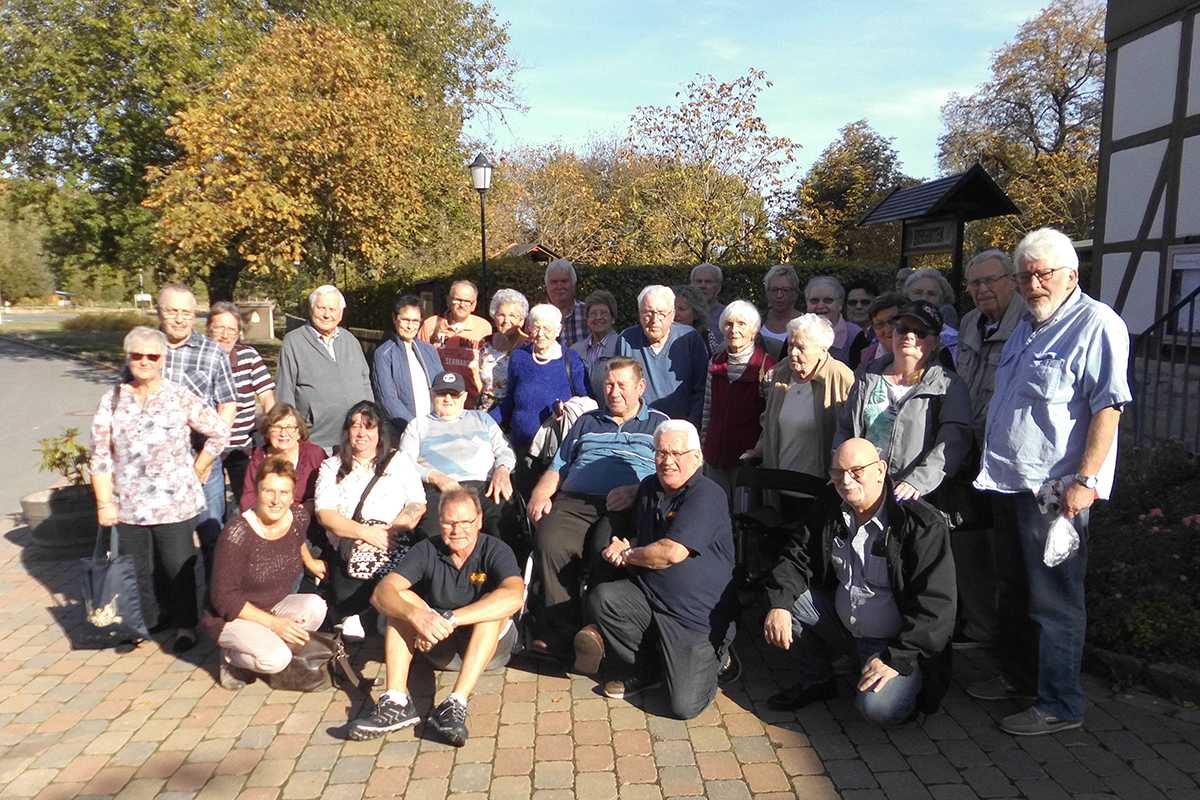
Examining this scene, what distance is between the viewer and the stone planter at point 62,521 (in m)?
6.07

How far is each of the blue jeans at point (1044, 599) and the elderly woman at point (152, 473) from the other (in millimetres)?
3978

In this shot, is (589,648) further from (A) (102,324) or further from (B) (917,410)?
(A) (102,324)

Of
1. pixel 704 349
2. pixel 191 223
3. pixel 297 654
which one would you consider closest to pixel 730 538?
pixel 704 349

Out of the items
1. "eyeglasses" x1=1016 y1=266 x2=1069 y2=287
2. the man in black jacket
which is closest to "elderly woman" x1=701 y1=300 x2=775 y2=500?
the man in black jacket

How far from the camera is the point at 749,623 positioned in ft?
15.8

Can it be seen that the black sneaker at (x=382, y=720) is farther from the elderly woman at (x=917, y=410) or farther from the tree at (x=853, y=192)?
the tree at (x=853, y=192)

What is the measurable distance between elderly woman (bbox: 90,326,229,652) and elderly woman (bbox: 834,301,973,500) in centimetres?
343

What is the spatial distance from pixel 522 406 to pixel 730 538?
5.36 ft

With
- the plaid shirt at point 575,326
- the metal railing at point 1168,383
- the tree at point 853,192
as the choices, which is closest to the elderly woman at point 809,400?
the plaid shirt at point 575,326

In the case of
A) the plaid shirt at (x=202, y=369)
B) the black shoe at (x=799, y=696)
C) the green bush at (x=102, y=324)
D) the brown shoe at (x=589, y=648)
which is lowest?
the black shoe at (x=799, y=696)

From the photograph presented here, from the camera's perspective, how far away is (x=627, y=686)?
13.0ft

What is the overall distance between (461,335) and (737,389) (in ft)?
6.88

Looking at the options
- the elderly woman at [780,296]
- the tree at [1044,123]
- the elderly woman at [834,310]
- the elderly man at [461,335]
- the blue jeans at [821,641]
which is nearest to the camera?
the blue jeans at [821,641]

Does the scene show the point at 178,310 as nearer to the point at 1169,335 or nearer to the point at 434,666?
the point at 434,666
